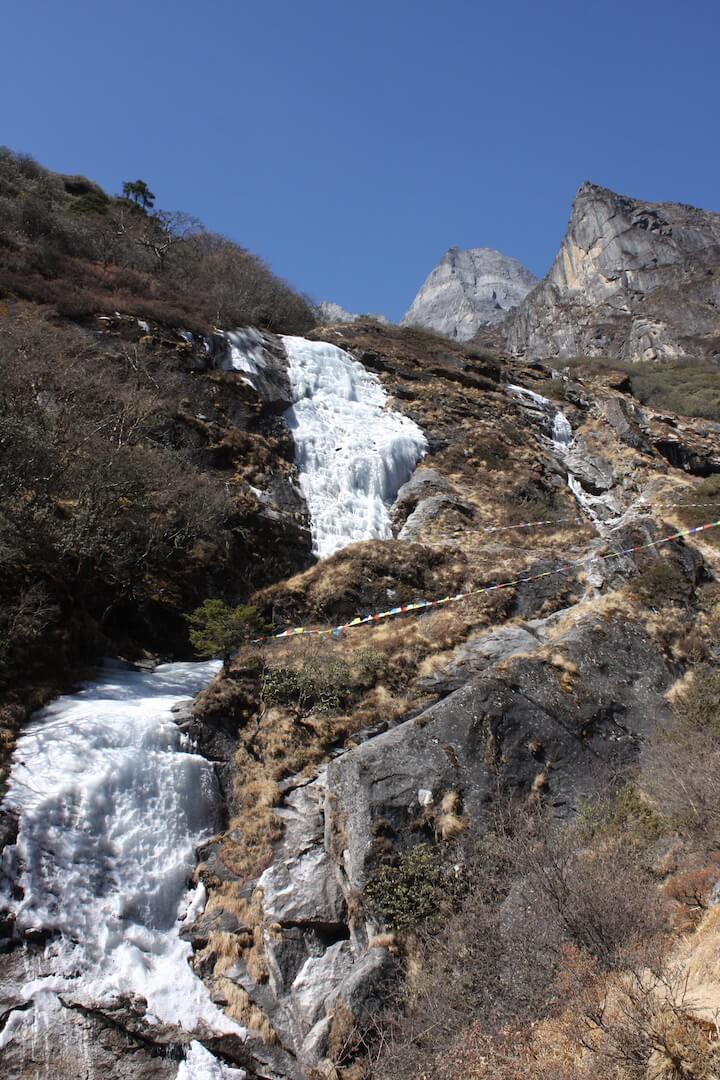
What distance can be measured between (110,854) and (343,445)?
15.9 m

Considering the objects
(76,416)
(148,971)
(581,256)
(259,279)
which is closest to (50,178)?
(259,279)

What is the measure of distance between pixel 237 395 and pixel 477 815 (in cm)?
1680

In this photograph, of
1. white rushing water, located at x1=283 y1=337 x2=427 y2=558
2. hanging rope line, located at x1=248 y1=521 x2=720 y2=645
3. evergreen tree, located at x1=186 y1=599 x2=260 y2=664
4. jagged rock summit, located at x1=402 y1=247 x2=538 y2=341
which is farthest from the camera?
jagged rock summit, located at x1=402 y1=247 x2=538 y2=341

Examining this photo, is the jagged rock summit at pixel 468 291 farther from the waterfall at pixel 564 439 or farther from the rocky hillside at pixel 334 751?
the rocky hillside at pixel 334 751

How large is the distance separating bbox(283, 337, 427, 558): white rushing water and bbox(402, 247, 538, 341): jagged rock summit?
102 meters

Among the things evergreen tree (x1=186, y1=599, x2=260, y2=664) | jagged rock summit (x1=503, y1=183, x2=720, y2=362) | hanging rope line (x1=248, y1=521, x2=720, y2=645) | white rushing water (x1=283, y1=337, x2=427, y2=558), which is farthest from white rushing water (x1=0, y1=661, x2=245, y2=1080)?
jagged rock summit (x1=503, y1=183, x2=720, y2=362)

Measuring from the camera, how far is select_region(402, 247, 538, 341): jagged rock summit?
128m

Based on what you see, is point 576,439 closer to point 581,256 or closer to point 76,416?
point 76,416

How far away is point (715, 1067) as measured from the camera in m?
→ 4.21

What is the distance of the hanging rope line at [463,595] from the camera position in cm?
1468

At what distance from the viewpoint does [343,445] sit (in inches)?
902

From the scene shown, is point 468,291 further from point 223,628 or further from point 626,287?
point 223,628

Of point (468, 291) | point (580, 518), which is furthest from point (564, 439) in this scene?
point (468, 291)

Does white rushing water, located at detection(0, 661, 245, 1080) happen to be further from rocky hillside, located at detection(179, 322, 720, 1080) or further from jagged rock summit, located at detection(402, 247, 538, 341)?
jagged rock summit, located at detection(402, 247, 538, 341)
